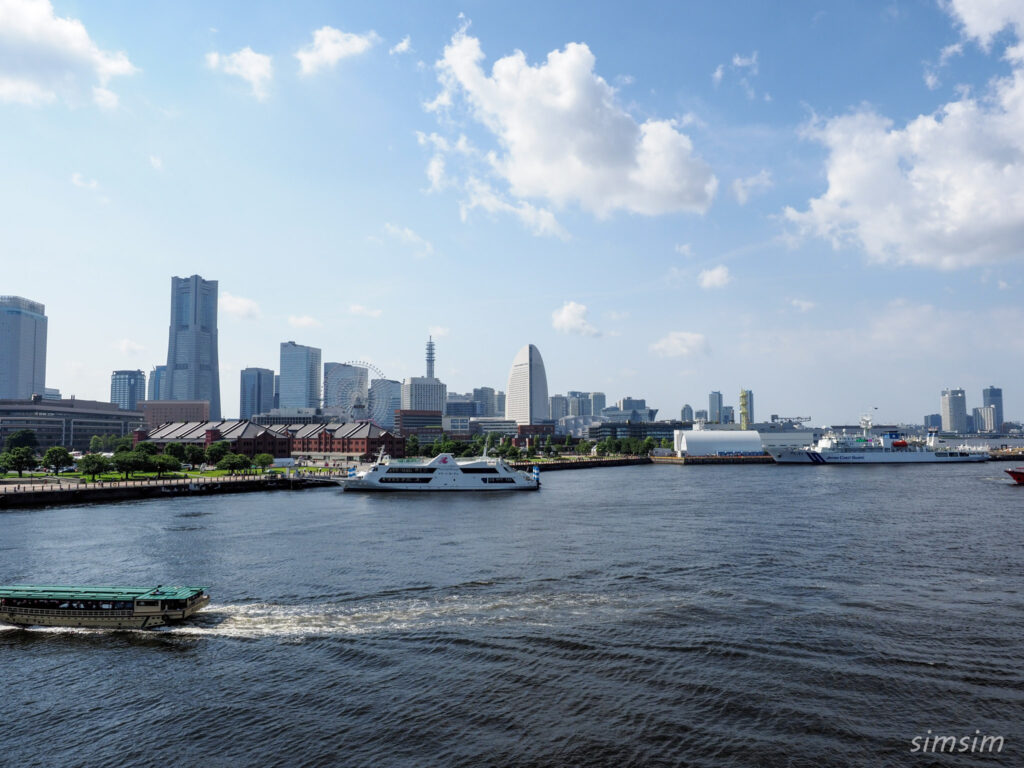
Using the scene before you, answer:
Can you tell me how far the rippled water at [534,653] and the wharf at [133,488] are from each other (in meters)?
30.8

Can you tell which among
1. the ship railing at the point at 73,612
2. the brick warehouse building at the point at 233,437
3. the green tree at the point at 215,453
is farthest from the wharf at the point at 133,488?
the ship railing at the point at 73,612

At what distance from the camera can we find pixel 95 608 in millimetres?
33875

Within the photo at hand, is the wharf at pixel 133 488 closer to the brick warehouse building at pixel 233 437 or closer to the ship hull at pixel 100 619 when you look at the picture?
the brick warehouse building at pixel 233 437

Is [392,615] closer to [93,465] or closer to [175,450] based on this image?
[93,465]

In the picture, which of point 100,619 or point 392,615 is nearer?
point 100,619

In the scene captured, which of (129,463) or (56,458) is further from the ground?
(56,458)

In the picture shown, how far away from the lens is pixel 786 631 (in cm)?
3122

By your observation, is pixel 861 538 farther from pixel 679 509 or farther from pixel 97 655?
pixel 97 655

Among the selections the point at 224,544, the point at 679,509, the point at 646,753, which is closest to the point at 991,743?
the point at 646,753

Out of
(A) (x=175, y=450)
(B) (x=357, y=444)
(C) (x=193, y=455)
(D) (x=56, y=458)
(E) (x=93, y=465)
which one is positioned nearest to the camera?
(E) (x=93, y=465)

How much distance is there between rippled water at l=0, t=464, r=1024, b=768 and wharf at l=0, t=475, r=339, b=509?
30796 millimetres

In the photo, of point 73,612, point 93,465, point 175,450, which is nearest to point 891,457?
point 175,450

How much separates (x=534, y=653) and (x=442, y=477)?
79.5 metres

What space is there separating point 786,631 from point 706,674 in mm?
7297
